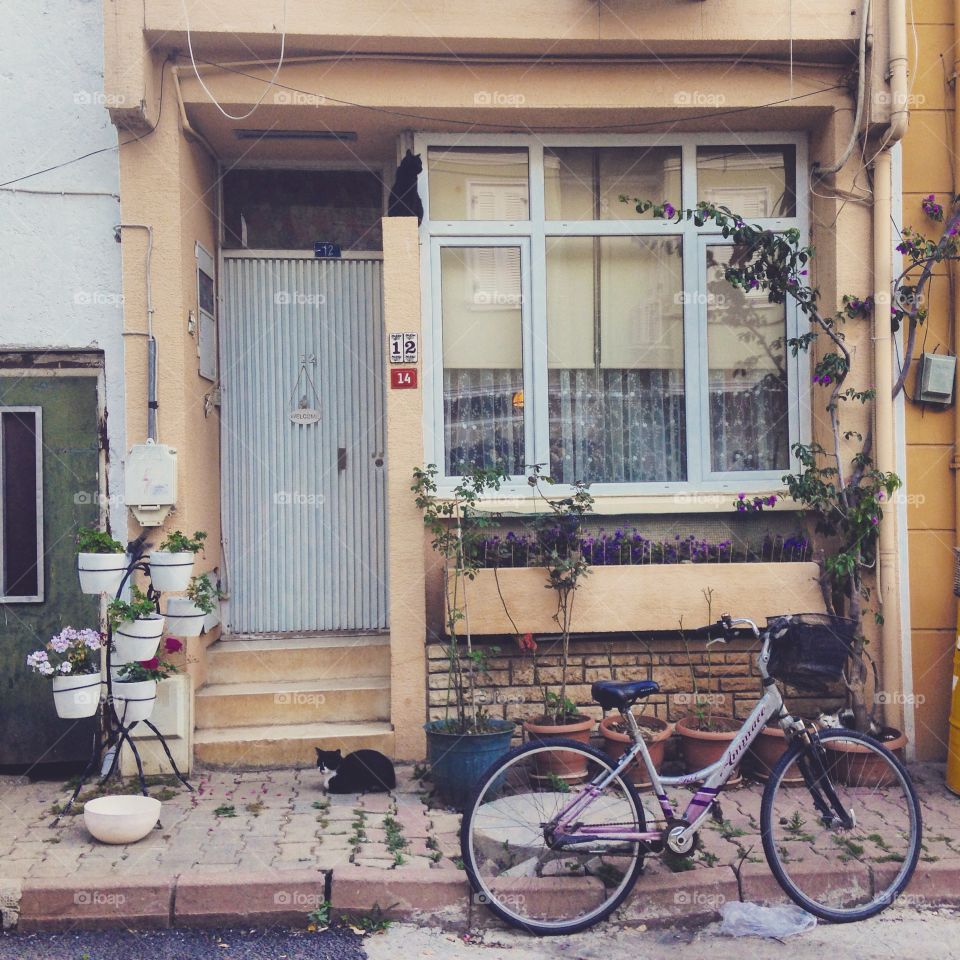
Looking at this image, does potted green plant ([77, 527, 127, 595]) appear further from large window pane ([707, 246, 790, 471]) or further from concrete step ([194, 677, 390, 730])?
large window pane ([707, 246, 790, 471])

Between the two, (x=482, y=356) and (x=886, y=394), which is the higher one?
(x=482, y=356)

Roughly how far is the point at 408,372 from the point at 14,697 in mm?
3259

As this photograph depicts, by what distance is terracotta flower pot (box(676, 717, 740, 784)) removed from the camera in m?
5.62

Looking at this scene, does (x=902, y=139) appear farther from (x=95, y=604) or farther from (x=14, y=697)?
(x=14, y=697)

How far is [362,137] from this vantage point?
6.62 metres

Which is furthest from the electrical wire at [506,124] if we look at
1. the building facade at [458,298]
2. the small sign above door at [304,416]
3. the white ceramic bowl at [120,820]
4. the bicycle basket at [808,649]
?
the white ceramic bowl at [120,820]

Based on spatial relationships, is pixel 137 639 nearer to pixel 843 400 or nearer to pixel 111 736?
pixel 111 736

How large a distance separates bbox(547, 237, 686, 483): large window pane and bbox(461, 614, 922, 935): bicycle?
242cm

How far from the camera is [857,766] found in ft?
14.2

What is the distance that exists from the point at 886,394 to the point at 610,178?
2370mm

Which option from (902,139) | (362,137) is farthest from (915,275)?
(362,137)

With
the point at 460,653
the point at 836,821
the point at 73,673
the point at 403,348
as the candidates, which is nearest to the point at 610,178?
the point at 403,348

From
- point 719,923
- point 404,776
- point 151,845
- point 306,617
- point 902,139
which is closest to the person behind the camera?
point 719,923

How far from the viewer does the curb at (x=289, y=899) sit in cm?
424
